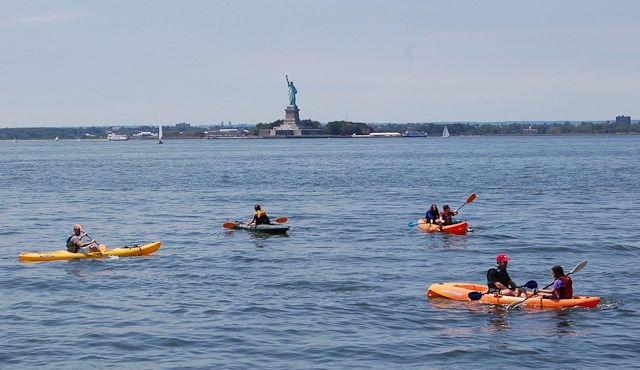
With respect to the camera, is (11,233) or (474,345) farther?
(11,233)

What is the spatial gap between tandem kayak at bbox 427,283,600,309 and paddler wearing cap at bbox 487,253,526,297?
0.22 metres

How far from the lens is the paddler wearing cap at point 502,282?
82.8 ft

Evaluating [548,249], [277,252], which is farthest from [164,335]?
[548,249]

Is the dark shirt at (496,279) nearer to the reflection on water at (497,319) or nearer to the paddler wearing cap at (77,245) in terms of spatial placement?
the reflection on water at (497,319)

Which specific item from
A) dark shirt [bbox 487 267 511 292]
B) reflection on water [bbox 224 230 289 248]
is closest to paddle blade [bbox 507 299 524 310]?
dark shirt [bbox 487 267 511 292]

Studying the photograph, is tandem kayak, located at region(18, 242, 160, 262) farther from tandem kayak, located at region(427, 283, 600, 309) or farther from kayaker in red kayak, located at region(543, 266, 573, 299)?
kayaker in red kayak, located at region(543, 266, 573, 299)

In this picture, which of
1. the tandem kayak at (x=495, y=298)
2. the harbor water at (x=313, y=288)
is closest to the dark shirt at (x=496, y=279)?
the tandem kayak at (x=495, y=298)

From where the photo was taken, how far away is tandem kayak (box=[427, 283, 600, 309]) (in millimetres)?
24734

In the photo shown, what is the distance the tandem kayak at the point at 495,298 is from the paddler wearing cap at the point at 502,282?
223 mm

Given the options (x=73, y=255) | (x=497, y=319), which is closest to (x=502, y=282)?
(x=497, y=319)

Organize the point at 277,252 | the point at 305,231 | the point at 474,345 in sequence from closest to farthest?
1. the point at 474,345
2. the point at 277,252
3. the point at 305,231

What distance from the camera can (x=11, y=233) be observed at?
42.5m

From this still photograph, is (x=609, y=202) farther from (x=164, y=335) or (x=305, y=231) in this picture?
(x=164, y=335)

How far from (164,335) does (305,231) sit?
65.9ft
